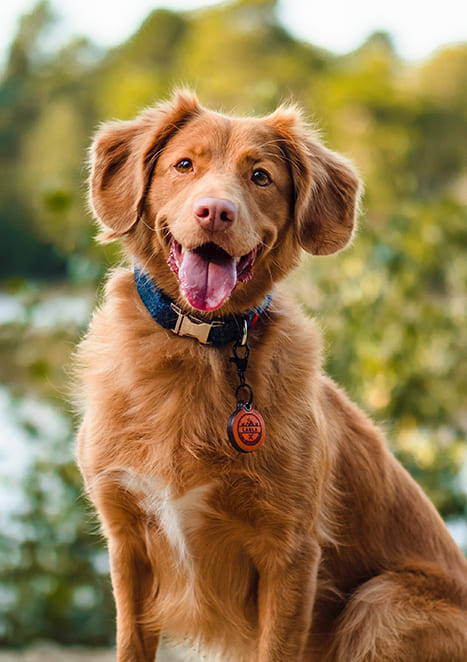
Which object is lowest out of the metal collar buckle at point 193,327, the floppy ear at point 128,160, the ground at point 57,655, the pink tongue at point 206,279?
the ground at point 57,655

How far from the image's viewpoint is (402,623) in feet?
8.87

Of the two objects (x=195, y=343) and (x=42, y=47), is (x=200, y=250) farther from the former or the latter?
(x=42, y=47)

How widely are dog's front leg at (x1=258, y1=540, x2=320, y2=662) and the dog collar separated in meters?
0.69

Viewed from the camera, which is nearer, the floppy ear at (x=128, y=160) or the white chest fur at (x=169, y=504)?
the white chest fur at (x=169, y=504)

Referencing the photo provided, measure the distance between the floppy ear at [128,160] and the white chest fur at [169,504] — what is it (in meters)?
0.79

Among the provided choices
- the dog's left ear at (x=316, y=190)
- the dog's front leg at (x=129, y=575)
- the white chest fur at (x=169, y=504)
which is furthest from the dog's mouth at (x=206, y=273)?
the dog's front leg at (x=129, y=575)

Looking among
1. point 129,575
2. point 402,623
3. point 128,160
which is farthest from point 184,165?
point 402,623

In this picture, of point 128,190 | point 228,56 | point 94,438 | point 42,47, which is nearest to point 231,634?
point 94,438

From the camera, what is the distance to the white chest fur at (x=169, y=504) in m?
2.46

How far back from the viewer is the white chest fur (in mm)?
2465

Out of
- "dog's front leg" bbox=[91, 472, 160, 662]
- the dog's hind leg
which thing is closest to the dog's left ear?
"dog's front leg" bbox=[91, 472, 160, 662]

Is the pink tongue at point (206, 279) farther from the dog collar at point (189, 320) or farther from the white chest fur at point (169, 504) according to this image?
the white chest fur at point (169, 504)

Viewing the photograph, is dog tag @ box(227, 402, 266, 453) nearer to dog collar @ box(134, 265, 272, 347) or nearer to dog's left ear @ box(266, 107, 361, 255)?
dog collar @ box(134, 265, 272, 347)

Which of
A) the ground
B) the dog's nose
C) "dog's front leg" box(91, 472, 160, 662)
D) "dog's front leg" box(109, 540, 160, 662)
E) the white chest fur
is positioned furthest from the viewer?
the ground
